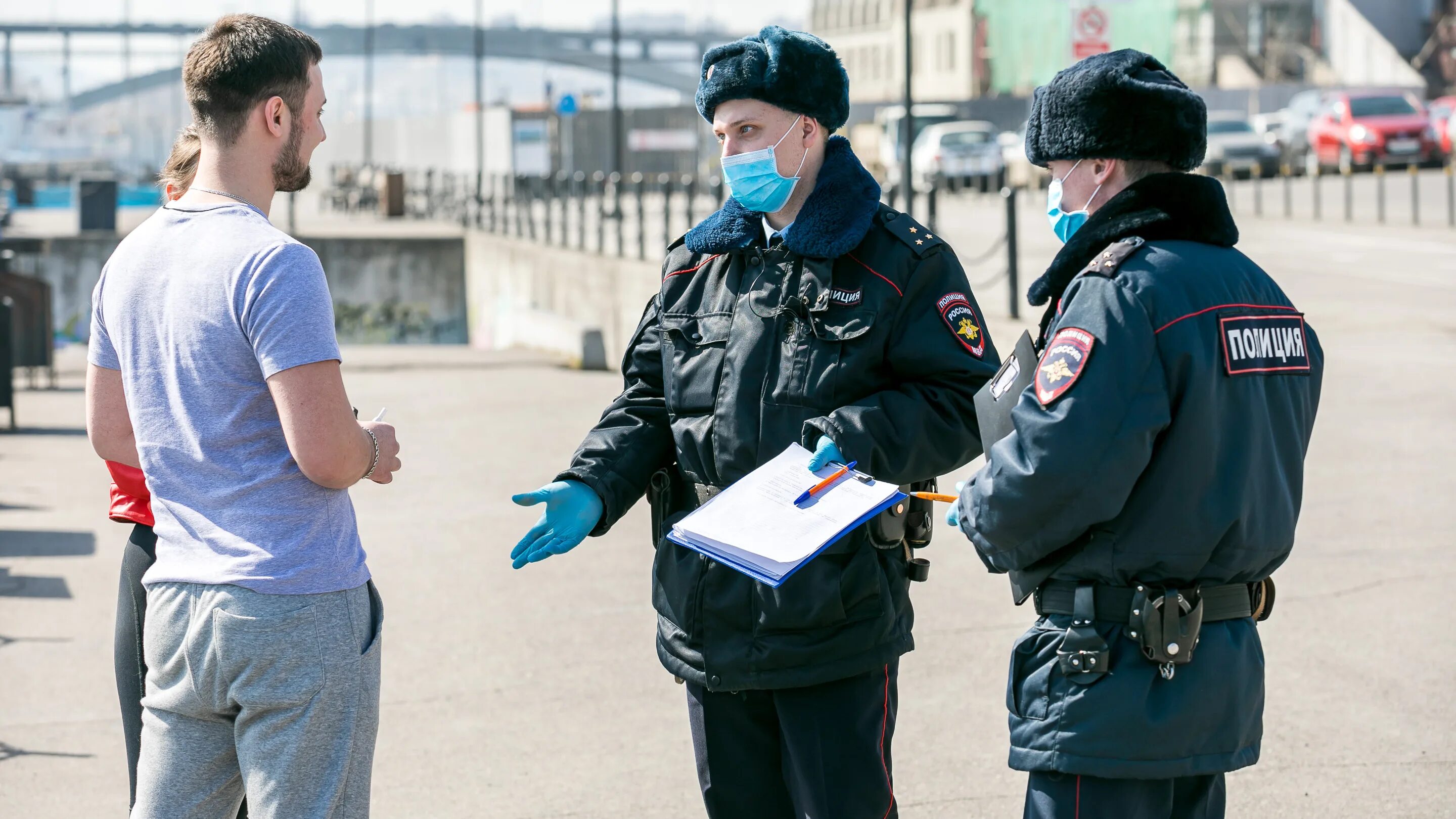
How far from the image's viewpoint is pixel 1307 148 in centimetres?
3584

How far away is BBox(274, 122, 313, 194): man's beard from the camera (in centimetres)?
278

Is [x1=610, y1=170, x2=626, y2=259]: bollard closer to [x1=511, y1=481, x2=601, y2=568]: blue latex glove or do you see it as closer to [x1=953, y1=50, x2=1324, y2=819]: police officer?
[x1=511, y1=481, x2=601, y2=568]: blue latex glove

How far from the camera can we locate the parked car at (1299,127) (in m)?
36.9

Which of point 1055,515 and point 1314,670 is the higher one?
point 1055,515

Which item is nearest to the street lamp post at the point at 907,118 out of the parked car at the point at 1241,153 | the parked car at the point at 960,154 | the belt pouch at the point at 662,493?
the belt pouch at the point at 662,493

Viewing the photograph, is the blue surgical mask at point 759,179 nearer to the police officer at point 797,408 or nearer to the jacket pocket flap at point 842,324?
the police officer at point 797,408

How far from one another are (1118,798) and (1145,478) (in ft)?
1.79

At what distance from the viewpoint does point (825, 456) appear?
3.05 meters

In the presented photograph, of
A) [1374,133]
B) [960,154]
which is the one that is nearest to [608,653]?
[1374,133]

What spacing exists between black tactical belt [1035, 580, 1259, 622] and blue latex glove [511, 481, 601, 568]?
1.07 metres

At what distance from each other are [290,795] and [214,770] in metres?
0.18

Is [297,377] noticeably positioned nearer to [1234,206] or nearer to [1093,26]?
[1093,26]

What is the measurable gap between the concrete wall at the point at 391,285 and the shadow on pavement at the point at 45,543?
20.6m

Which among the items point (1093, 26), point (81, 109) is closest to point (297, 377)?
point (1093, 26)
